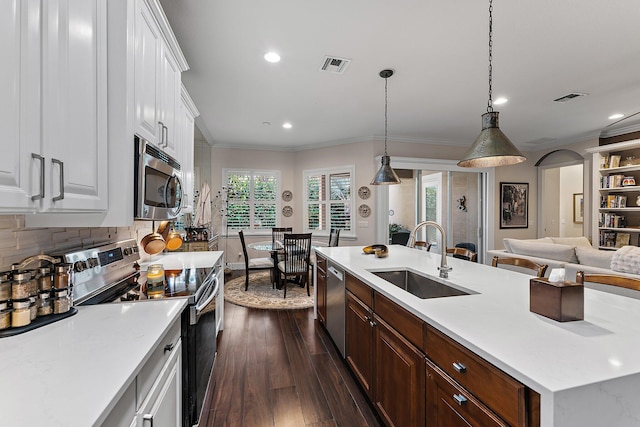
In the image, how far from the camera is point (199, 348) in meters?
1.66

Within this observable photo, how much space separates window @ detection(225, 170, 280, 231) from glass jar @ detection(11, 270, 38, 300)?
5.27 meters

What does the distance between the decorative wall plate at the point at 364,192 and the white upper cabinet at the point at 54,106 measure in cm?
478

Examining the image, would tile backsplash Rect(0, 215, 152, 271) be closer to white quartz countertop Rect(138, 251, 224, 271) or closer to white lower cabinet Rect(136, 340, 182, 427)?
white quartz countertop Rect(138, 251, 224, 271)

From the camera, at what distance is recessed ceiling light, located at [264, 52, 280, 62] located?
106 inches

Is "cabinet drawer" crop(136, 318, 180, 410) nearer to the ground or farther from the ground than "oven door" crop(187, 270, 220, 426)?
farther from the ground

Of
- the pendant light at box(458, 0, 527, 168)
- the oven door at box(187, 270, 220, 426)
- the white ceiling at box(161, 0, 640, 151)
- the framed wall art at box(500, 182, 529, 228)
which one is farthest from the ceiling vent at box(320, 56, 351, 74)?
the framed wall art at box(500, 182, 529, 228)

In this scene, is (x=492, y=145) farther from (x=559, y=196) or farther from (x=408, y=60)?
(x=559, y=196)

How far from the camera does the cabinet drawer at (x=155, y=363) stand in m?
0.93

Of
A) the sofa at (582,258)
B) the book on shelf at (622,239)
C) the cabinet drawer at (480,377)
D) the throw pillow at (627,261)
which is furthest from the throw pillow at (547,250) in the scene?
the cabinet drawer at (480,377)

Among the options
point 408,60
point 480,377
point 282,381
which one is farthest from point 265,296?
point 480,377

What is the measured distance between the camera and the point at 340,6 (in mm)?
2057

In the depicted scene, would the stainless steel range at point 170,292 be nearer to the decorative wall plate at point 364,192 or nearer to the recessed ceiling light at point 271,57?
the recessed ceiling light at point 271,57

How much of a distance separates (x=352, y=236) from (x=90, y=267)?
4.69m

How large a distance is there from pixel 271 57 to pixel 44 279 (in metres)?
2.46
